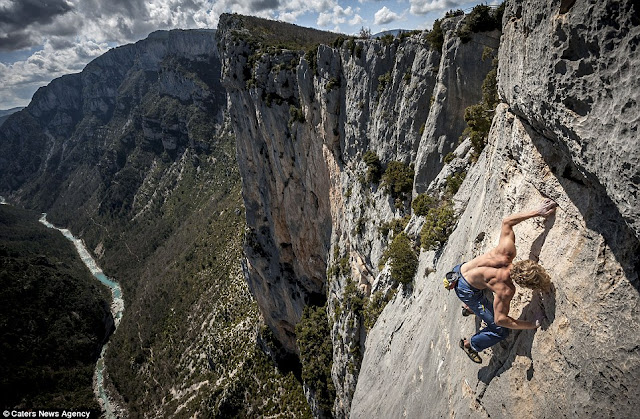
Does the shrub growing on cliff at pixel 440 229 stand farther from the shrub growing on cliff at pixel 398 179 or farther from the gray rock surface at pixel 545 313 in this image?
the shrub growing on cliff at pixel 398 179

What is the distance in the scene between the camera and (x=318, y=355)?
39062 millimetres

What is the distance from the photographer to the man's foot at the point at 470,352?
26.8ft

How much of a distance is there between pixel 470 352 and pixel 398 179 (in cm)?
1387

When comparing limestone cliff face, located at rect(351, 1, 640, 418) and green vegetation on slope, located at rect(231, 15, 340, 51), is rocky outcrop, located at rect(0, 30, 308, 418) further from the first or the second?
green vegetation on slope, located at rect(231, 15, 340, 51)

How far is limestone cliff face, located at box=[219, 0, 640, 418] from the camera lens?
475 centimetres

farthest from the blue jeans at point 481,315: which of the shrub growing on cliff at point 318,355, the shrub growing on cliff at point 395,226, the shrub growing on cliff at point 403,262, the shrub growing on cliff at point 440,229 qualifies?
the shrub growing on cliff at point 318,355

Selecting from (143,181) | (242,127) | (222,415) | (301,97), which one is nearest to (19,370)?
(222,415)

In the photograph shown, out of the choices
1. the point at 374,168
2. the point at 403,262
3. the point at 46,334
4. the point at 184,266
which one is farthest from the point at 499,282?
the point at 46,334

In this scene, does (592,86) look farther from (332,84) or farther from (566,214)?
(332,84)

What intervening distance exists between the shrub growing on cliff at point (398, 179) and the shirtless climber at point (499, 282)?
41.6 ft

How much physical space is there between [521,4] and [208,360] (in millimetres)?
73205

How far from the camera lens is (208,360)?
6531 centimetres

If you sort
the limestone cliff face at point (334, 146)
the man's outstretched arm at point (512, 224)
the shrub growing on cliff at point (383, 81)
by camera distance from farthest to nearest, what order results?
the shrub growing on cliff at point (383, 81) → the limestone cliff face at point (334, 146) → the man's outstretched arm at point (512, 224)

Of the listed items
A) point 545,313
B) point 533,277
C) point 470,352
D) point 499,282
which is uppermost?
point 533,277
